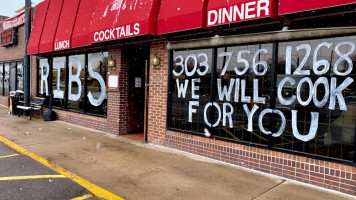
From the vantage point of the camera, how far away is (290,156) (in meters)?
4.71

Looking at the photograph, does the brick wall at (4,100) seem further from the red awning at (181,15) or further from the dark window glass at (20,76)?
the red awning at (181,15)

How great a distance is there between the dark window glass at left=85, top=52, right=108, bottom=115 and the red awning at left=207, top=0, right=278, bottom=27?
4825 mm

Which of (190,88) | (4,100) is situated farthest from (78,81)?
(4,100)

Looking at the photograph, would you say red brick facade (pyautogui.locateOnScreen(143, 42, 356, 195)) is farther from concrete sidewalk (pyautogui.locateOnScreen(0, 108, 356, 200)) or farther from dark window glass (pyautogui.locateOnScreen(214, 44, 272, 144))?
dark window glass (pyautogui.locateOnScreen(214, 44, 272, 144))

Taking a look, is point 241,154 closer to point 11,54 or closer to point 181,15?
point 181,15

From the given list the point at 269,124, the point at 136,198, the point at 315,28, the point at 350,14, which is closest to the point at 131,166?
the point at 136,198

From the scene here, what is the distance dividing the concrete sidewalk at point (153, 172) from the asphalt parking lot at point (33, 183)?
12.4 inches

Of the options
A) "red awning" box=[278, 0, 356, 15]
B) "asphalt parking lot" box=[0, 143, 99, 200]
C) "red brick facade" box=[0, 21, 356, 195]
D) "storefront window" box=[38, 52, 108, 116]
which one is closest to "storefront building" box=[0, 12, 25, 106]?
"storefront window" box=[38, 52, 108, 116]

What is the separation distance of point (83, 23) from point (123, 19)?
2.59 meters

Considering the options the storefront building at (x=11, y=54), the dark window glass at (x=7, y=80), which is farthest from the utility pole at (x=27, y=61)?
the dark window glass at (x=7, y=80)

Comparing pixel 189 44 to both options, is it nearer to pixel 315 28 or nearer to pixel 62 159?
pixel 315 28

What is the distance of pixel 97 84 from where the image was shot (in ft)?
30.0

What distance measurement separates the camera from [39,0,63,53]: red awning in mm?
10219

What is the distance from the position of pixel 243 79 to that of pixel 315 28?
5.10 ft
